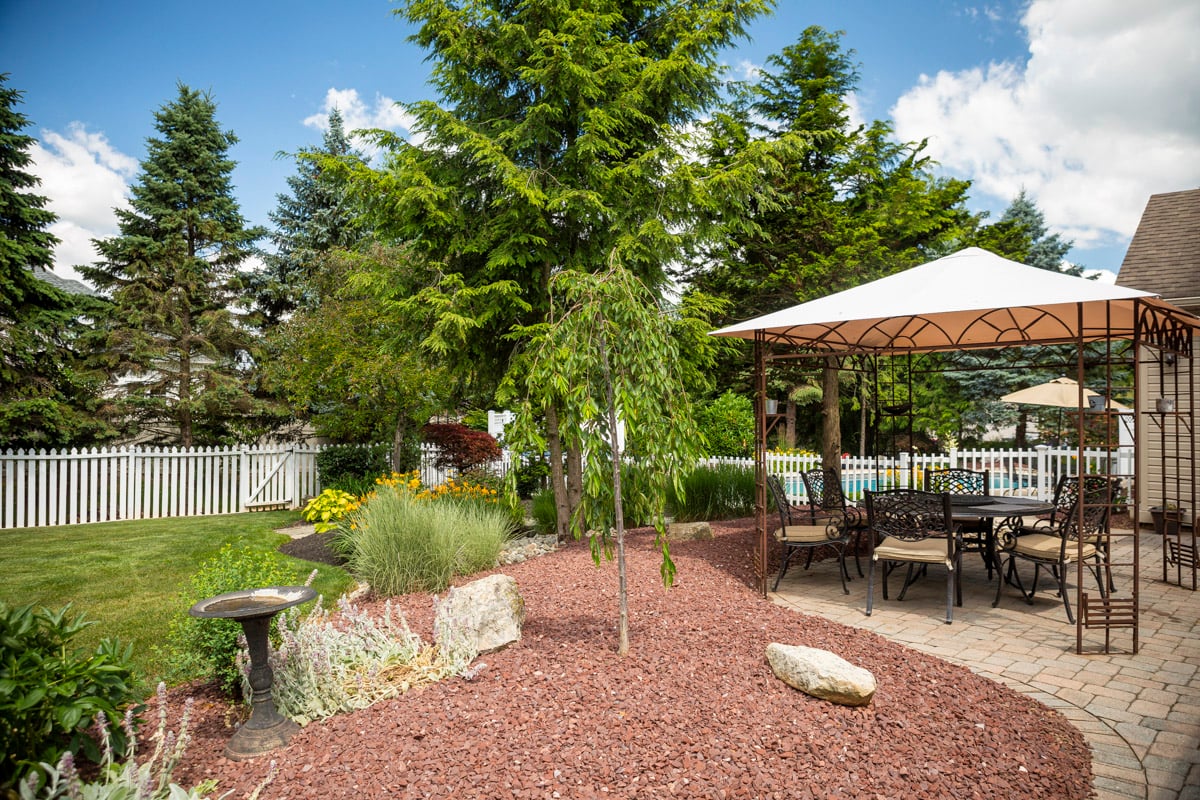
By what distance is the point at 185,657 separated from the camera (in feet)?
11.7

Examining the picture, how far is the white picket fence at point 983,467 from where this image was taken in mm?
10258

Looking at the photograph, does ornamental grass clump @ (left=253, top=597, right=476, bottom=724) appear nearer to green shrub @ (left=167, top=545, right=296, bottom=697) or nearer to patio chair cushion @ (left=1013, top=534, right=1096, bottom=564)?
green shrub @ (left=167, top=545, right=296, bottom=697)

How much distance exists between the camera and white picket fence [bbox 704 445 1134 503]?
1026 centimetres

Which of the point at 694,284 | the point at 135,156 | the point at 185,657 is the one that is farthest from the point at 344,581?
the point at 135,156

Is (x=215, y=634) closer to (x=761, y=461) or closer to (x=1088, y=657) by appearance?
(x=761, y=461)

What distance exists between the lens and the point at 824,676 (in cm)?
316

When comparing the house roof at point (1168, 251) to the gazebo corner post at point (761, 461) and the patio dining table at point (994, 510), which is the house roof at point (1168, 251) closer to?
the patio dining table at point (994, 510)

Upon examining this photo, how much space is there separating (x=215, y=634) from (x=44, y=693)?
128cm

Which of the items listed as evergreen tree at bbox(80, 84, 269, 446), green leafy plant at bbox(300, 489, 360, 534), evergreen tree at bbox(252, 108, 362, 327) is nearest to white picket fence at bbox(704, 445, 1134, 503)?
green leafy plant at bbox(300, 489, 360, 534)

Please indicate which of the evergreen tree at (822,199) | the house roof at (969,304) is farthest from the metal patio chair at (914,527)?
the evergreen tree at (822,199)

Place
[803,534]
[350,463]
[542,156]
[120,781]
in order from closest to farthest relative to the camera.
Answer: [120,781], [803,534], [542,156], [350,463]

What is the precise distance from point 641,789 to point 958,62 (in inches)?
526

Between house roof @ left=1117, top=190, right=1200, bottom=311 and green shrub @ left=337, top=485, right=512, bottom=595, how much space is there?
1008 cm

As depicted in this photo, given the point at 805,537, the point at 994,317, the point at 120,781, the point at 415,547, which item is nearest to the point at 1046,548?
the point at 805,537
